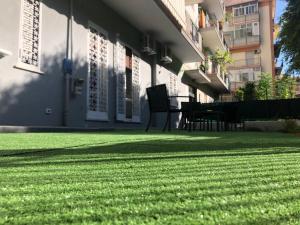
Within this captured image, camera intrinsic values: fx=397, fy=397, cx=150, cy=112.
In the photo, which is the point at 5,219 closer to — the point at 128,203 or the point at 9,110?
the point at 128,203

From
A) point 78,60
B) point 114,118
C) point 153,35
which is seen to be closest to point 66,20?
point 78,60

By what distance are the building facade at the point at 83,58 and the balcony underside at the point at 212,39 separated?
6.58m

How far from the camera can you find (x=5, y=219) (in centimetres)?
110

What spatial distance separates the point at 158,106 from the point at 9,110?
327cm

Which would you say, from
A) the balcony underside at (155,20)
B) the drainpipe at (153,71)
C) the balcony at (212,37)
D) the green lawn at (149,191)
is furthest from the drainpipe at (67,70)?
the balcony at (212,37)

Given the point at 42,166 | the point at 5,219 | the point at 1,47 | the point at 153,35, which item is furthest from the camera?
the point at 153,35

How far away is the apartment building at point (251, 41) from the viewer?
42.7 metres

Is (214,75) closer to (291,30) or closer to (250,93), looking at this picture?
(250,93)

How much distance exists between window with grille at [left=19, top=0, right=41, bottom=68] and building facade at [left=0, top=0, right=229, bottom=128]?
2 cm

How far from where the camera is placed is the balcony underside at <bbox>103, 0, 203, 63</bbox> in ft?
35.3

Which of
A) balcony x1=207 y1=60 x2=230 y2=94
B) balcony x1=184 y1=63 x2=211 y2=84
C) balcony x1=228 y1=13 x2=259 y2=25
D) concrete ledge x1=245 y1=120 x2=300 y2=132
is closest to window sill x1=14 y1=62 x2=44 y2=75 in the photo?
concrete ledge x1=245 y1=120 x2=300 y2=132

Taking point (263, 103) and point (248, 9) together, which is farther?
point (248, 9)

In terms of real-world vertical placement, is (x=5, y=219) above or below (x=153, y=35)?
below

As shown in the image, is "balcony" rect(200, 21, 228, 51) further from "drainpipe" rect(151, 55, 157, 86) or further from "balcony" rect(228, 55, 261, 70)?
"balcony" rect(228, 55, 261, 70)
